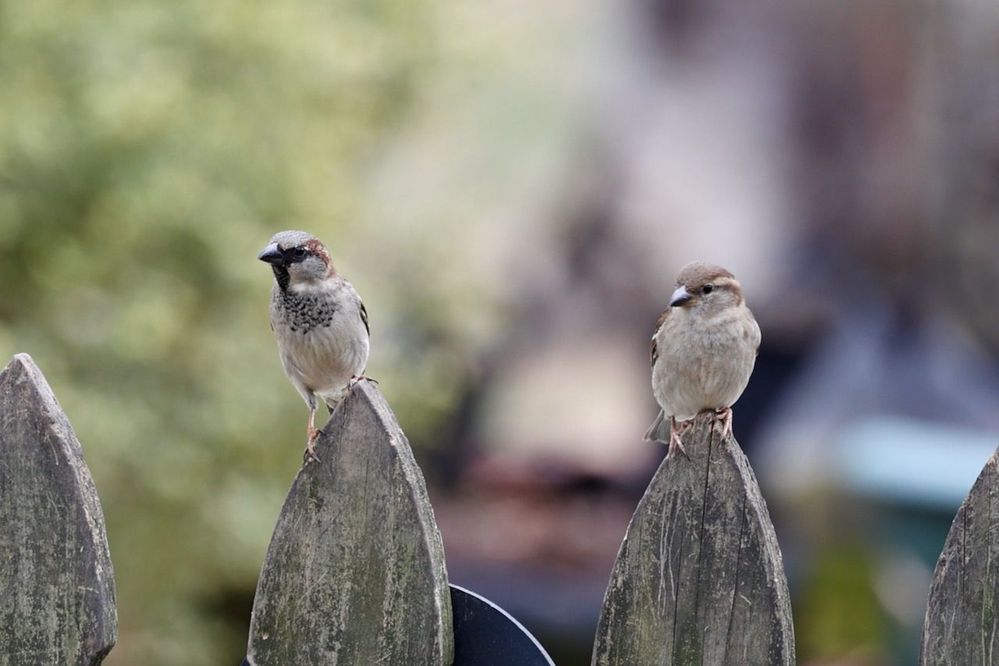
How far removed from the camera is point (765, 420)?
7.49 metres

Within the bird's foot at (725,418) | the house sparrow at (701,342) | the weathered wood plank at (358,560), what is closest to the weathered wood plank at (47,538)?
the weathered wood plank at (358,560)

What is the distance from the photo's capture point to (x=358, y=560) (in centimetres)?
196

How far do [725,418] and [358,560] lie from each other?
652 millimetres

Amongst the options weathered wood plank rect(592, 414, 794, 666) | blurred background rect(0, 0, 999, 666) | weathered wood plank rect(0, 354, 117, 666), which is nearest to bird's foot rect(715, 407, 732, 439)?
weathered wood plank rect(592, 414, 794, 666)

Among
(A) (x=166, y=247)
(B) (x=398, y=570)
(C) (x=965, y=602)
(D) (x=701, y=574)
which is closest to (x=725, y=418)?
(D) (x=701, y=574)

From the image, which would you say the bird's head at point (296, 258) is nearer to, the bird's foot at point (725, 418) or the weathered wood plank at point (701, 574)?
the bird's foot at point (725, 418)

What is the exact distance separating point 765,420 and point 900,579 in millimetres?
2489

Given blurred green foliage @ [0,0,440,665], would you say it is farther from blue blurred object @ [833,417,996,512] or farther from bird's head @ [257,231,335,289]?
bird's head @ [257,231,335,289]

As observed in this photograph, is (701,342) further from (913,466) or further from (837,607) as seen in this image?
(837,607)

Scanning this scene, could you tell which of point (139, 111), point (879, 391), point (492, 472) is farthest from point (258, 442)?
point (879, 391)

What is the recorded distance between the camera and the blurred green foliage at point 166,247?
4965mm

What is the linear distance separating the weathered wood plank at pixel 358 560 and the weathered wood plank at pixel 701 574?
26 cm

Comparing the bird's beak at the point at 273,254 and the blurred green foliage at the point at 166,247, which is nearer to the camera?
the bird's beak at the point at 273,254

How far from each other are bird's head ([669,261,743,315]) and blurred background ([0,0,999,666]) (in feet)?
7.31
